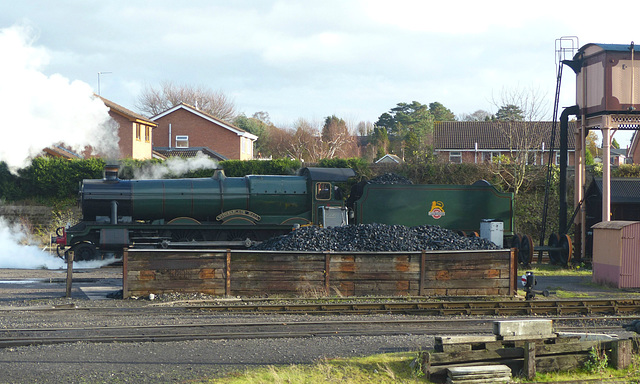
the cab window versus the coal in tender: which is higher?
the cab window

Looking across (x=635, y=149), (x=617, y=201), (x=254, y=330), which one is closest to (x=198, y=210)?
(x=254, y=330)

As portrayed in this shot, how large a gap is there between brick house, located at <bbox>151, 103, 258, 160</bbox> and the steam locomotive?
86.9ft

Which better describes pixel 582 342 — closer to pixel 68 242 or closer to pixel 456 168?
pixel 68 242

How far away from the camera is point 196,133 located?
47.5m

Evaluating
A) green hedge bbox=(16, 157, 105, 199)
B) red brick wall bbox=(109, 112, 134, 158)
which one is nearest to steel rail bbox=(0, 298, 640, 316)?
green hedge bbox=(16, 157, 105, 199)

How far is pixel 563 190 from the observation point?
2300 cm

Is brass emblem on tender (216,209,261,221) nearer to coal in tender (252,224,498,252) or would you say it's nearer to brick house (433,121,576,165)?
coal in tender (252,224,498,252)

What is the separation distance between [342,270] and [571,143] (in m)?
34.0

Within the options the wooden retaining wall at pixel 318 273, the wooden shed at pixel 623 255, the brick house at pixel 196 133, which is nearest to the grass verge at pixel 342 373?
the wooden retaining wall at pixel 318 273

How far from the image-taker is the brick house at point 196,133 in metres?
47.2

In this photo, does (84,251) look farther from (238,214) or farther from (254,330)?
(254,330)

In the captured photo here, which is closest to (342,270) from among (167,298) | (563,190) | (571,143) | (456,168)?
(167,298)

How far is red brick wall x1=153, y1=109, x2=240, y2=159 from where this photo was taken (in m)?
47.2

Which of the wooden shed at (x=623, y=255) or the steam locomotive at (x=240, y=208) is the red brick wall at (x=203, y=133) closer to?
the steam locomotive at (x=240, y=208)
